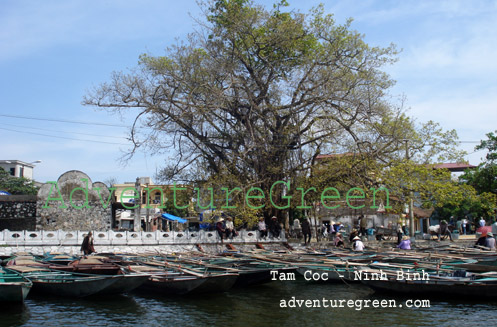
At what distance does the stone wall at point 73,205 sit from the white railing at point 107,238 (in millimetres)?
3236

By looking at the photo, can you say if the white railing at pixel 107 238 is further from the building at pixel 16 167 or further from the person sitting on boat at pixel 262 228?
the building at pixel 16 167

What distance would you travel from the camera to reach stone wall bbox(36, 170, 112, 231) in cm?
2914

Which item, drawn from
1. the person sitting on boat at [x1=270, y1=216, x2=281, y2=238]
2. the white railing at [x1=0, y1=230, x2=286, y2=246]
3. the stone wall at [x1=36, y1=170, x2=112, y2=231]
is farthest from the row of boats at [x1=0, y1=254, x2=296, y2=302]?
the stone wall at [x1=36, y1=170, x2=112, y2=231]

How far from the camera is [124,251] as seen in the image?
80.4 ft

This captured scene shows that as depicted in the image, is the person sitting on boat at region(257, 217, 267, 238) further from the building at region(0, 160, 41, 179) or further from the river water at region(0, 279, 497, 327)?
the building at region(0, 160, 41, 179)

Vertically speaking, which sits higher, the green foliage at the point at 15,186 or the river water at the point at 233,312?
the green foliage at the point at 15,186

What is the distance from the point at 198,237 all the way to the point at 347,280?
9627mm

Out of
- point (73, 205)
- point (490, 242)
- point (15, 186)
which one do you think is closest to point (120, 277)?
point (490, 242)

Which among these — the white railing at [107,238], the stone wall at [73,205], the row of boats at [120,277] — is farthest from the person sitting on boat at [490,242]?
the stone wall at [73,205]

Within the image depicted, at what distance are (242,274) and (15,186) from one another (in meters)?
47.7

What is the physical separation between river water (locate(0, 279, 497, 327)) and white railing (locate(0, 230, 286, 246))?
27.1ft

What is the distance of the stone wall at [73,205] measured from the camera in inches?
1147

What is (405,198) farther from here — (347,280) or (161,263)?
(161,263)

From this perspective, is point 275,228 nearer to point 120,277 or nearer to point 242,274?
point 242,274
